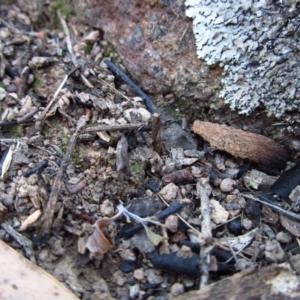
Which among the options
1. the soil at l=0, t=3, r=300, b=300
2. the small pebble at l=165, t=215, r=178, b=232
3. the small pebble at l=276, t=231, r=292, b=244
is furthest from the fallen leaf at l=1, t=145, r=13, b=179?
the small pebble at l=276, t=231, r=292, b=244

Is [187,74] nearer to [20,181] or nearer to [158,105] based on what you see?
[158,105]

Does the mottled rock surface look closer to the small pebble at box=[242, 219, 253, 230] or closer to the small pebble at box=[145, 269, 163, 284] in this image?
the small pebble at box=[242, 219, 253, 230]

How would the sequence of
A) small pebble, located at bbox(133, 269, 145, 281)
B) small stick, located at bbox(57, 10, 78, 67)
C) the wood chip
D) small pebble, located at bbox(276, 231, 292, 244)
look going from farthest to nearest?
1. small stick, located at bbox(57, 10, 78, 67)
2. small pebble, located at bbox(276, 231, 292, 244)
3. small pebble, located at bbox(133, 269, 145, 281)
4. the wood chip

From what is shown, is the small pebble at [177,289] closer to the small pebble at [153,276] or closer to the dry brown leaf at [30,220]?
the small pebble at [153,276]

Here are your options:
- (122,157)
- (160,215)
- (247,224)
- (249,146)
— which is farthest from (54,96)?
(247,224)

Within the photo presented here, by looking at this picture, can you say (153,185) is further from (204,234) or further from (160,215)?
(204,234)

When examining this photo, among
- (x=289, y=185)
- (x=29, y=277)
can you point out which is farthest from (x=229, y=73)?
(x=29, y=277)

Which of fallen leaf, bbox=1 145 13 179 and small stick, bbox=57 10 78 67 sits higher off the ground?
small stick, bbox=57 10 78 67
